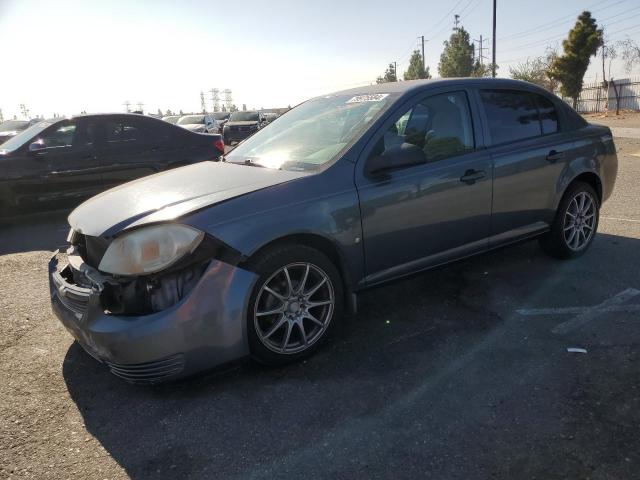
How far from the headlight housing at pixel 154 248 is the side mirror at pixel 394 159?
1.22 m

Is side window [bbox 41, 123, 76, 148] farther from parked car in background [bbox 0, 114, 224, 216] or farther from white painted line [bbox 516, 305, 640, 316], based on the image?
white painted line [bbox 516, 305, 640, 316]

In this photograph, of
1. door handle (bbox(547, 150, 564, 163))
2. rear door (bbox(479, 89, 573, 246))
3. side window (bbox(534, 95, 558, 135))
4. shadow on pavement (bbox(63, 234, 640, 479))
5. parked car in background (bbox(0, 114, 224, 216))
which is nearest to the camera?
shadow on pavement (bbox(63, 234, 640, 479))

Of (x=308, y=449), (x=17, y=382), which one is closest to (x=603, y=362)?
(x=308, y=449)

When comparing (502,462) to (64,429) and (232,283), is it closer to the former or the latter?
(232,283)

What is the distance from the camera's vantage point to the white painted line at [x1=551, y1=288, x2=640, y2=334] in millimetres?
3434

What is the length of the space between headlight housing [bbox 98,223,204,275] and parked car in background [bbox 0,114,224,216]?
16.9 ft

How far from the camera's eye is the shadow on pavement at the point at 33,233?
624 cm

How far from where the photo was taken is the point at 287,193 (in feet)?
9.82

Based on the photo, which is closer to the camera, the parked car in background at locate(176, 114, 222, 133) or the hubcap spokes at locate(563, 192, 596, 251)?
the hubcap spokes at locate(563, 192, 596, 251)

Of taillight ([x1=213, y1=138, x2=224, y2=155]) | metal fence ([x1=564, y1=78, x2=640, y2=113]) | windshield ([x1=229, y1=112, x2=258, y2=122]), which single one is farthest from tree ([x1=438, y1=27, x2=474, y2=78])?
taillight ([x1=213, y1=138, x2=224, y2=155])

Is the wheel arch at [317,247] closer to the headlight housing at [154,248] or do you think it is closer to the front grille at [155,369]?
the headlight housing at [154,248]

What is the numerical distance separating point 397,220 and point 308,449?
1.60 metres

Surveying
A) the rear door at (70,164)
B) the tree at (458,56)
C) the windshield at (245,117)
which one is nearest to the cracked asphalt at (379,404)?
the rear door at (70,164)

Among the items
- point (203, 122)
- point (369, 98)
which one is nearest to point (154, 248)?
point (369, 98)
